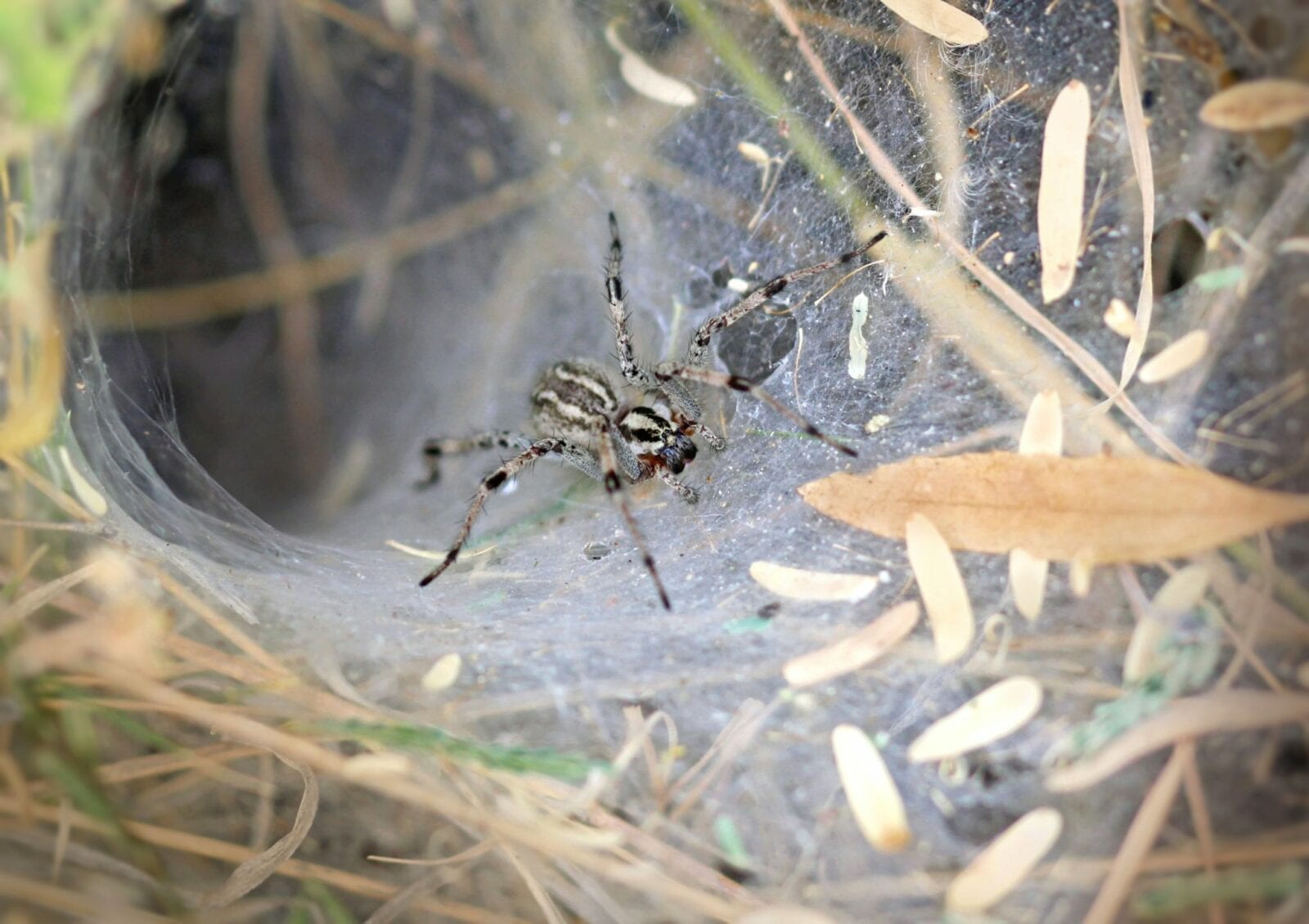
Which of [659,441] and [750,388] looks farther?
[659,441]

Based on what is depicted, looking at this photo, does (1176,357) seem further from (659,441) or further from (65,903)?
(65,903)

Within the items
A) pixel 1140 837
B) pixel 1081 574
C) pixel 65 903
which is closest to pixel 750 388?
pixel 1081 574

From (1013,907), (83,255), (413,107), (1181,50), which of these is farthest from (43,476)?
(1181,50)

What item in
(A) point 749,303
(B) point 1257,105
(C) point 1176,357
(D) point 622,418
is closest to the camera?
(B) point 1257,105

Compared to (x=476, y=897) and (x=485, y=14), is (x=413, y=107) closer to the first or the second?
(x=485, y=14)

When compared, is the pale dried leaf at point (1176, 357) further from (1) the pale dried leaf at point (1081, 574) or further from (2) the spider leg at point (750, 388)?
Result: (2) the spider leg at point (750, 388)

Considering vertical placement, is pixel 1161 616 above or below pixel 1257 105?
below

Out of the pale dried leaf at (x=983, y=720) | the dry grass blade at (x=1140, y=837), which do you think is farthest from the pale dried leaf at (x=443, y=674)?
the dry grass blade at (x=1140, y=837)
